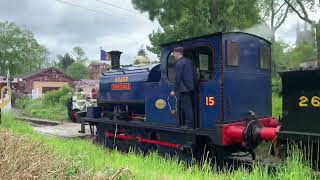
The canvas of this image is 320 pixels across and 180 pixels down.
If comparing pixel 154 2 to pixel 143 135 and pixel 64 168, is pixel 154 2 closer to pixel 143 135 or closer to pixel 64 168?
pixel 143 135

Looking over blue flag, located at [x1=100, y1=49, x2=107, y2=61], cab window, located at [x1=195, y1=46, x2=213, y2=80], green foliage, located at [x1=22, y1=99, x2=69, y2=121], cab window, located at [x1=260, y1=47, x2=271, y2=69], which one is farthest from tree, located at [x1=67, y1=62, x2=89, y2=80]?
cab window, located at [x1=195, y1=46, x2=213, y2=80]

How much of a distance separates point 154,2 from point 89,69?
98800 millimetres

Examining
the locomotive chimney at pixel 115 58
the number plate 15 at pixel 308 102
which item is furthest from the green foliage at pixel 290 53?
the number plate 15 at pixel 308 102

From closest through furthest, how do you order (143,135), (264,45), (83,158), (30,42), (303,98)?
1. (83,158)
2. (303,98)
3. (264,45)
4. (143,135)
5. (30,42)

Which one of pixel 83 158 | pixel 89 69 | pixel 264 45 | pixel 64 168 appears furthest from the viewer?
pixel 89 69

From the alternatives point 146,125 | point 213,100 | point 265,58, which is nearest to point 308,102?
point 213,100

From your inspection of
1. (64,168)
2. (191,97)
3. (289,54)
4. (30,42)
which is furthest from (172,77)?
(30,42)

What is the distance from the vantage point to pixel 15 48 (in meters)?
91.1

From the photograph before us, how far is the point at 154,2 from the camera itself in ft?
60.5

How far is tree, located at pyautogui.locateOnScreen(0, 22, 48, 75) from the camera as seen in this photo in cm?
8969

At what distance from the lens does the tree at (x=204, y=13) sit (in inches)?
736

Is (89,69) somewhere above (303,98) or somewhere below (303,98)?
above

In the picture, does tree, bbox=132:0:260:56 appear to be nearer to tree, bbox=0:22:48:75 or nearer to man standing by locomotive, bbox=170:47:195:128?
man standing by locomotive, bbox=170:47:195:128

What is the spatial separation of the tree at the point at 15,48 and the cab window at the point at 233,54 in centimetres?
8483
